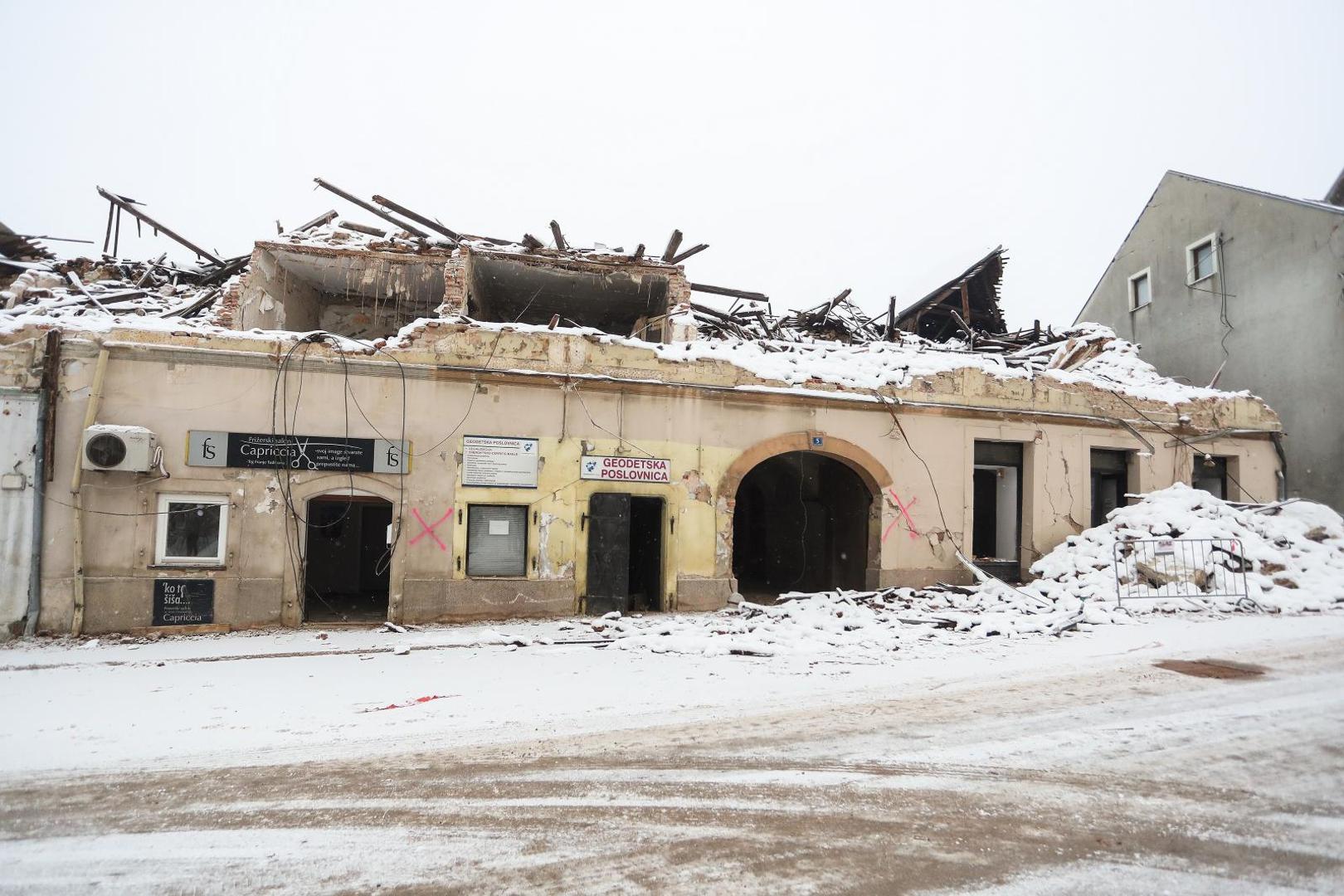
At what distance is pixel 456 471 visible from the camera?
10617 millimetres

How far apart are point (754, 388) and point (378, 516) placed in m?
10.6

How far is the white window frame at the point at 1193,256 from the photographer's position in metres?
18.4

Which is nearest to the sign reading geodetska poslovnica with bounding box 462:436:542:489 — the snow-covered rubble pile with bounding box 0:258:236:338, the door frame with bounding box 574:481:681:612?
the door frame with bounding box 574:481:681:612

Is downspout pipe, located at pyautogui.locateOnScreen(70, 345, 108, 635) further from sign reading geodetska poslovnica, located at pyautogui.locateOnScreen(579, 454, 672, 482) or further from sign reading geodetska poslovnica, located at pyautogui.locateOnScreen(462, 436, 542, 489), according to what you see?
sign reading geodetska poslovnica, located at pyautogui.locateOnScreen(579, 454, 672, 482)

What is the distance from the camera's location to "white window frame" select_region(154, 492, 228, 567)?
9.68m

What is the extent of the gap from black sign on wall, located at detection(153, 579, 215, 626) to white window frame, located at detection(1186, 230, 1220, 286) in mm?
25287

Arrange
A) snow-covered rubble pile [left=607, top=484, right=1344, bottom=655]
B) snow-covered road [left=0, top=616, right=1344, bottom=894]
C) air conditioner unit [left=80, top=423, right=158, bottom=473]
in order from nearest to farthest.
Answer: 1. snow-covered road [left=0, top=616, right=1344, bottom=894]
2. air conditioner unit [left=80, top=423, right=158, bottom=473]
3. snow-covered rubble pile [left=607, top=484, right=1344, bottom=655]

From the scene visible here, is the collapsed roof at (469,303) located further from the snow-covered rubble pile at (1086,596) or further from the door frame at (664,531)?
the snow-covered rubble pile at (1086,596)

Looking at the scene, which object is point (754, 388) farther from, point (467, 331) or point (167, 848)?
point (167, 848)

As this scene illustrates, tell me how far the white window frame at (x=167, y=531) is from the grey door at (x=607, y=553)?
5.58m

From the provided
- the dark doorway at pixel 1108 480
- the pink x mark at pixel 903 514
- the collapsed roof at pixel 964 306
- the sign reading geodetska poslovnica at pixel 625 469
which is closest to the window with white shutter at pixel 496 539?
the sign reading geodetska poslovnica at pixel 625 469

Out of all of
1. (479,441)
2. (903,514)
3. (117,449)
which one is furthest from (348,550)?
(903,514)

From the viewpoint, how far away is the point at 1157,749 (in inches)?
187

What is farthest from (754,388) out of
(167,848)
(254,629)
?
(167,848)
